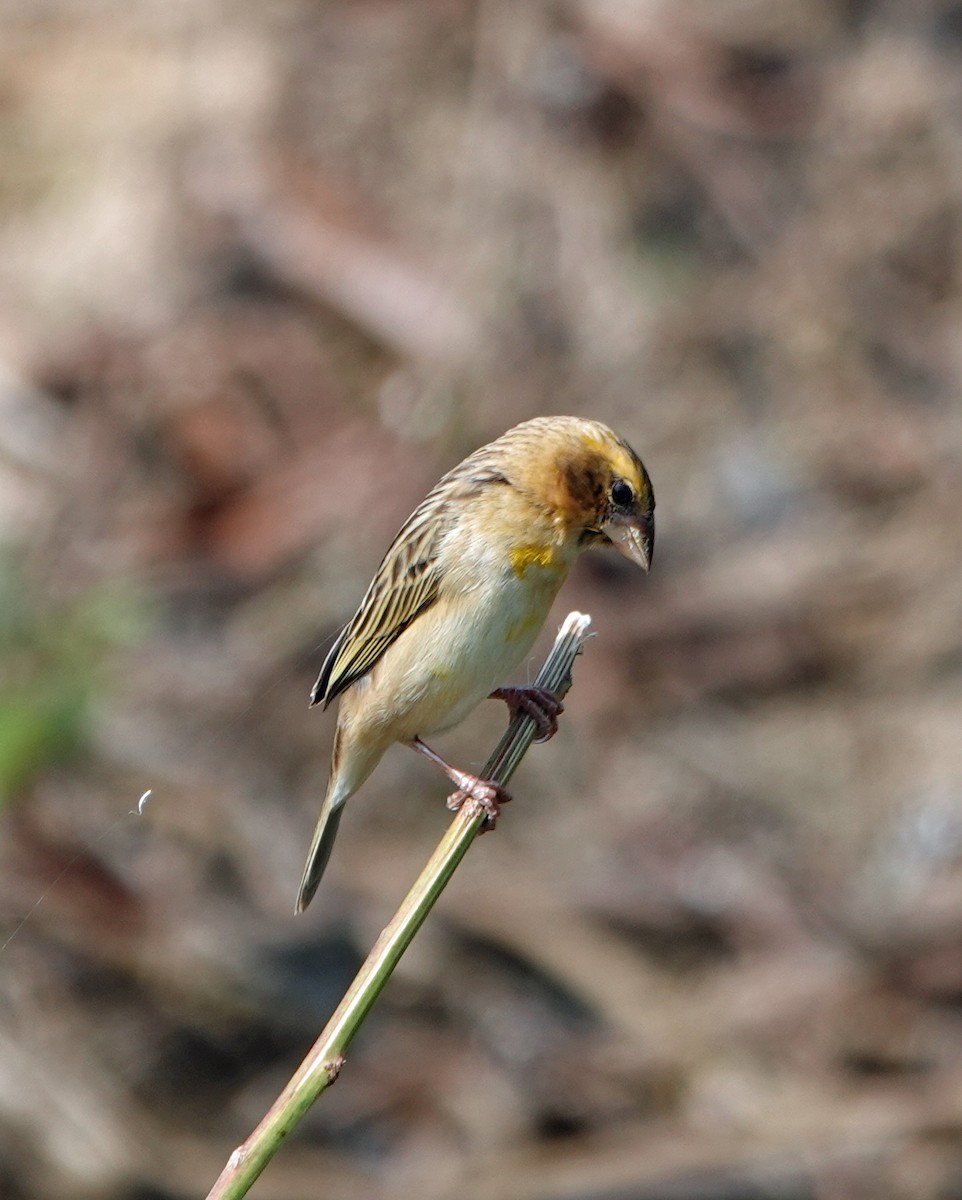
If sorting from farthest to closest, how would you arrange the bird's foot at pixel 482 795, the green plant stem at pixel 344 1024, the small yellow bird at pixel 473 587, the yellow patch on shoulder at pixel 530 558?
the yellow patch on shoulder at pixel 530 558 → the small yellow bird at pixel 473 587 → the bird's foot at pixel 482 795 → the green plant stem at pixel 344 1024

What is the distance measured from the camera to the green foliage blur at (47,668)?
7.19 m

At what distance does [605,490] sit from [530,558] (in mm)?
262

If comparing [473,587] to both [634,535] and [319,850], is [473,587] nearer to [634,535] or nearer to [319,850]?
[634,535]

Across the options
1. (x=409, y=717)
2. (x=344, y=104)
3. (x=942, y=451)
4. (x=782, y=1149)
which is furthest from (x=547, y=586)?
(x=344, y=104)

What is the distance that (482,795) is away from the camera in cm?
360

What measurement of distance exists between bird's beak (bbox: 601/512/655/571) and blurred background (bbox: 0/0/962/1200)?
3.98 meters

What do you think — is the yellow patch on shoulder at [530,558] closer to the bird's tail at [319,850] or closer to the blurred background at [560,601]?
the bird's tail at [319,850]

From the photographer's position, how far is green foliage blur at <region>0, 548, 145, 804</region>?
7191mm

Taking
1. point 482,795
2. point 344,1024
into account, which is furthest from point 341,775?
point 344,1024

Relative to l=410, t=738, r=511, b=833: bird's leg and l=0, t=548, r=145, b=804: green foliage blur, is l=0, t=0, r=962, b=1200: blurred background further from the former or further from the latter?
l=410, t=738, r=511, b=833: bird's leg

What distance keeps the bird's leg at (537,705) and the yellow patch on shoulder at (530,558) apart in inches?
13.0

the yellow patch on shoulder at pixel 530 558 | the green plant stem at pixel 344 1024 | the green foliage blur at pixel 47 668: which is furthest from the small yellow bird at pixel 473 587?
the green foliage blur at pixel 47 668

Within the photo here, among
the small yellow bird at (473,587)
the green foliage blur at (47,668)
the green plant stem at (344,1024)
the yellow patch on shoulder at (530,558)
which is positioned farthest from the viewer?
the green foliage blur at (47,668)

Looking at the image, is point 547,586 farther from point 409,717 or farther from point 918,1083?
point 918,1083
